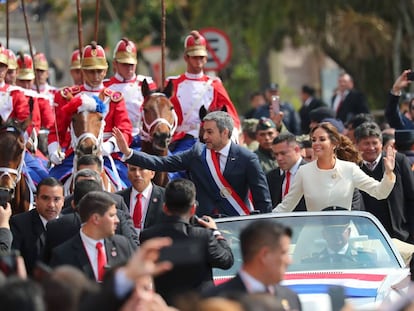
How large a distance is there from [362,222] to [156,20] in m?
37.0

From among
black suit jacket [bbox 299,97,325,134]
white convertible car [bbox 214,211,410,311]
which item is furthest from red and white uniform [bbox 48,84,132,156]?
black suit jacket [bbox 299,97,325,134]

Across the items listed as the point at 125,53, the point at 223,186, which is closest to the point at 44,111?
the point at 125,53

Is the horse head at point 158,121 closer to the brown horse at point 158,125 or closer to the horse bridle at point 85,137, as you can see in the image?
the brown horse at point 158,125

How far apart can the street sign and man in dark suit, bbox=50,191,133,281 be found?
1321cm

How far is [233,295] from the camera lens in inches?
314

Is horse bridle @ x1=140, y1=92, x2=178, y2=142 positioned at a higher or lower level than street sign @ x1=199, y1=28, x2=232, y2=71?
higher

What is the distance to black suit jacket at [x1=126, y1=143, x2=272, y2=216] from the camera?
14.6 metres

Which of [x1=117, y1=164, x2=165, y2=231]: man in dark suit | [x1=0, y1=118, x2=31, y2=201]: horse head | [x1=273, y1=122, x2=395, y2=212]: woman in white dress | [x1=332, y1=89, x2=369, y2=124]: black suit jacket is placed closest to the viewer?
[x1=273, y1=122, x2=395, y2=212]: woman in white dress

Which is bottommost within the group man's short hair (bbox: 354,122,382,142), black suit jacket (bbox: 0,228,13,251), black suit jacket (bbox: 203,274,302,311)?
black suit jacket (bbox: 0,228,13,251)

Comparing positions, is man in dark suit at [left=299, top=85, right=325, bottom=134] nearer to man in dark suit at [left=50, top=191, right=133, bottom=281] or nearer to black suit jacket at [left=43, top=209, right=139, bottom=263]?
black suit jacket at [left=43, top=209, right=139, bottom=263]

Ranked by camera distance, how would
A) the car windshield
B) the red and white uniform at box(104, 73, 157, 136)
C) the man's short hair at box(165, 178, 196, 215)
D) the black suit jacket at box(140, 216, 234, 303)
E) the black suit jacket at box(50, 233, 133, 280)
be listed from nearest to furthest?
the black suit jacket at box(50, 233, 133, 280)
the black suit jacket at box(140, 216, 234, 303)
the man's short hair at box(165, 178, 196, 215)
the car windshield
the red and white uniform at box(104, 73, 157, 136)

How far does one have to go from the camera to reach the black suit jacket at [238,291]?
8.88 m

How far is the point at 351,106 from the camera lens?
24188 mm

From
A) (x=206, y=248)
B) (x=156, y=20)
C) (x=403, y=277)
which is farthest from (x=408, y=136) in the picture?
(x=156, y=20)
